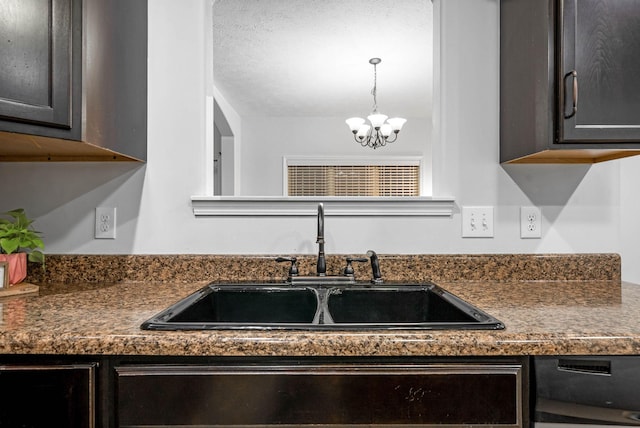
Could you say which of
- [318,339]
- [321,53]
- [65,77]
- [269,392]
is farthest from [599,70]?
[321,53]

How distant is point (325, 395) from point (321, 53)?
3.09m

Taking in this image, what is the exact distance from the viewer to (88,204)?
1.48 metres

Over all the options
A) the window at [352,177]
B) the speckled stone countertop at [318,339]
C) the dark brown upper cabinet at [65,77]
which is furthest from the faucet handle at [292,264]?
the window at [352,177]

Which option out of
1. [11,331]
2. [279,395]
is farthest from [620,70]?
[11,331]

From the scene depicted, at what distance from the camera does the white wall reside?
58.2 inches

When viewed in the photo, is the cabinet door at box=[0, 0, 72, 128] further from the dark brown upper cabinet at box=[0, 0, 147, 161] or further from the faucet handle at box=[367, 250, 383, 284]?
the faucet handle at box=[367, 250, 383, 284]

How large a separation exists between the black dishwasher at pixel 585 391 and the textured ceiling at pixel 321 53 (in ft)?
8.17

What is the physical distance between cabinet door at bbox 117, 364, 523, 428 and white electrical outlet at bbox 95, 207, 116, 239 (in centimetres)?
78

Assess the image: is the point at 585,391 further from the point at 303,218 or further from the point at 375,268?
the point at 303,218

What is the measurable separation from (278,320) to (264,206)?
1.38 ft

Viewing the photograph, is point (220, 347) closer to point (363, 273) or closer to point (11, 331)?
point (11, 331)

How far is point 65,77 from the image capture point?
1085 millimetres

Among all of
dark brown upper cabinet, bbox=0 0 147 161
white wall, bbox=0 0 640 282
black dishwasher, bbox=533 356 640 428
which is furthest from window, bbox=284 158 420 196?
black dishwasher, bbox=533 356 640 428

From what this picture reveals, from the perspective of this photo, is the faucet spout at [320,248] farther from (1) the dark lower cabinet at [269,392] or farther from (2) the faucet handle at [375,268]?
(1) the dark lower cabinet at [269,392]
